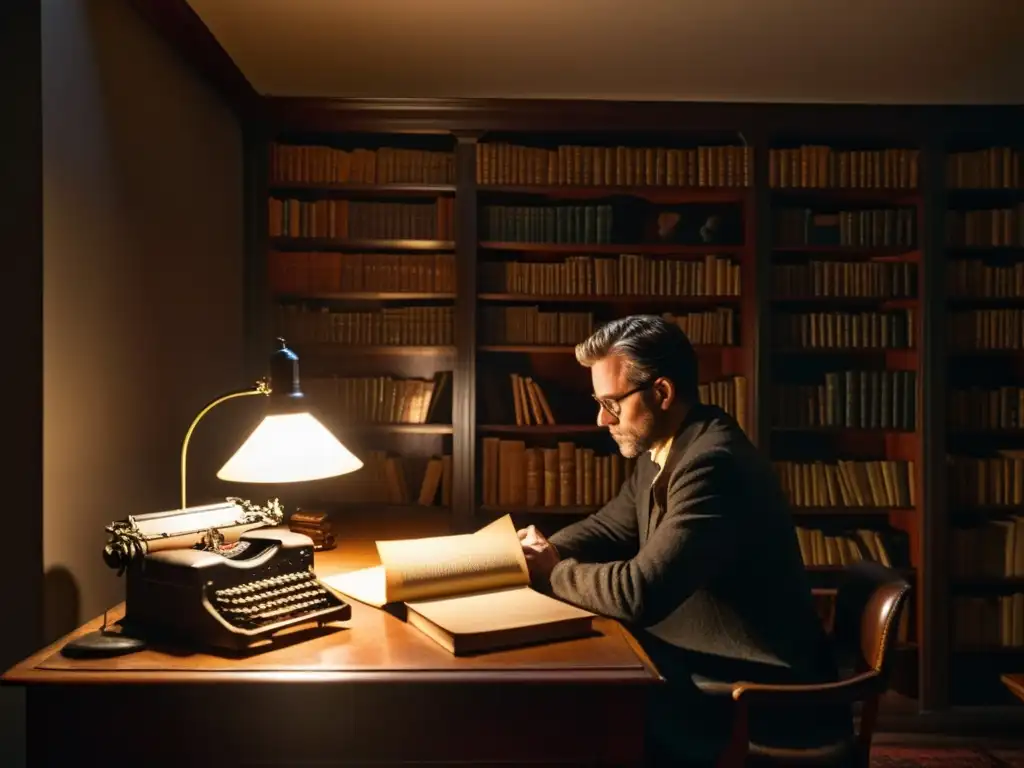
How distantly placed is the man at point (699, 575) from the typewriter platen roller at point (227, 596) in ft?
1.73

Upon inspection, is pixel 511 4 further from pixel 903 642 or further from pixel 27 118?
pixel 903 642

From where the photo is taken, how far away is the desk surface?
55.2 inches

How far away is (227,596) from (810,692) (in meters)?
1.14

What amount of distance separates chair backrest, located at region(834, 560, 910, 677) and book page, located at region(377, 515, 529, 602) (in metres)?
0.75

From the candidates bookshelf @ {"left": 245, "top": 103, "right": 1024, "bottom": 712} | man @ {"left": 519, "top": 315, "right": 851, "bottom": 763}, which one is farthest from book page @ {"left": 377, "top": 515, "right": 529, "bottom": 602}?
bookshelf @ {"left": 245, "top": 103, "right": 1024, "bottom": 712}

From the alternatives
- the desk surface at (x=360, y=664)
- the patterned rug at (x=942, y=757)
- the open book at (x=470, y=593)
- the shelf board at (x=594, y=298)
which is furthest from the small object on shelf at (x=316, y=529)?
the patterned rug at (x=942, y=757)

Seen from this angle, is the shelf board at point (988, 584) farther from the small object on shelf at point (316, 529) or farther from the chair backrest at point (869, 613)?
the small object on shelf at point (316, 529)

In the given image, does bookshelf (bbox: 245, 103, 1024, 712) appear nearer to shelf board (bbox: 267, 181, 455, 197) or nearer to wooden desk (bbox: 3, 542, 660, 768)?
shelf board (bbox: 267, 181, 455, 197)

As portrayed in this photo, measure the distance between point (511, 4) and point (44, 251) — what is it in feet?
5.28

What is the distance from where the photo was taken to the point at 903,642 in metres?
3.66


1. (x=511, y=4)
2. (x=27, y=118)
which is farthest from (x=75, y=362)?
(x=511, y=4)

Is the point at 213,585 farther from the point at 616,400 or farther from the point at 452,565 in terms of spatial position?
the point at 616,400

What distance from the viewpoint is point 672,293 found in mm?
3645

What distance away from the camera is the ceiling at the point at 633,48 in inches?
108
